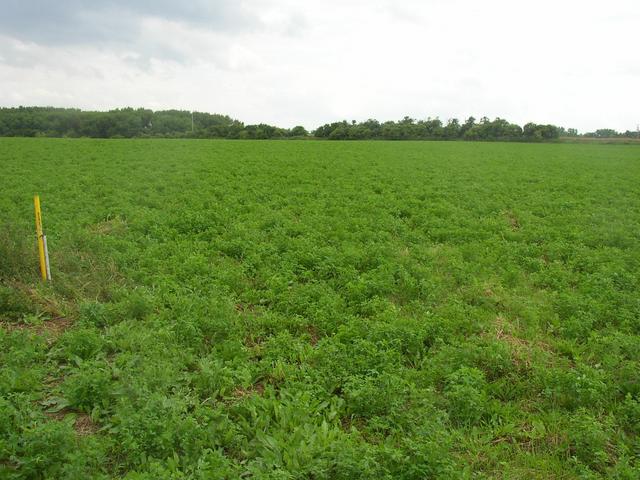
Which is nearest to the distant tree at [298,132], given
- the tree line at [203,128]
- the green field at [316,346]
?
the tree line at [203,128]

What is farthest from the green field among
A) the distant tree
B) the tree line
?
the distant tree

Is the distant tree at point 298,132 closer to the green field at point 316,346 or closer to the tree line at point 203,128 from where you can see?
the tree line at point 203,128

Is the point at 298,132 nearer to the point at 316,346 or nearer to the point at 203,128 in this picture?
the point at 203,128

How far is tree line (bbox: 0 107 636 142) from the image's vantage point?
2968 inches

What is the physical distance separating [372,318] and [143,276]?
166 inches

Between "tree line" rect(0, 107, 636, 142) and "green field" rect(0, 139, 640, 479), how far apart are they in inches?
2834

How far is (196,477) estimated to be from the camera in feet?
12.3

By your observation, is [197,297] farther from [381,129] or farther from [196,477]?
[381,129]

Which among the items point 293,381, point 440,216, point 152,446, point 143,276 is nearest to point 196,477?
point 152,446

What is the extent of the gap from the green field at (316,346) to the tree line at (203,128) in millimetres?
71975

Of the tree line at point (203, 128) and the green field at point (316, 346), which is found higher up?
the tree line at point (203, 128)

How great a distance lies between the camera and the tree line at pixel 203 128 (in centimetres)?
7538

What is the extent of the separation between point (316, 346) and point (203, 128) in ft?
308

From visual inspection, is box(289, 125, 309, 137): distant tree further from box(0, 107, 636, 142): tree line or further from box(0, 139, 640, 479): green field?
box(0, 139, 640, 479): green field
